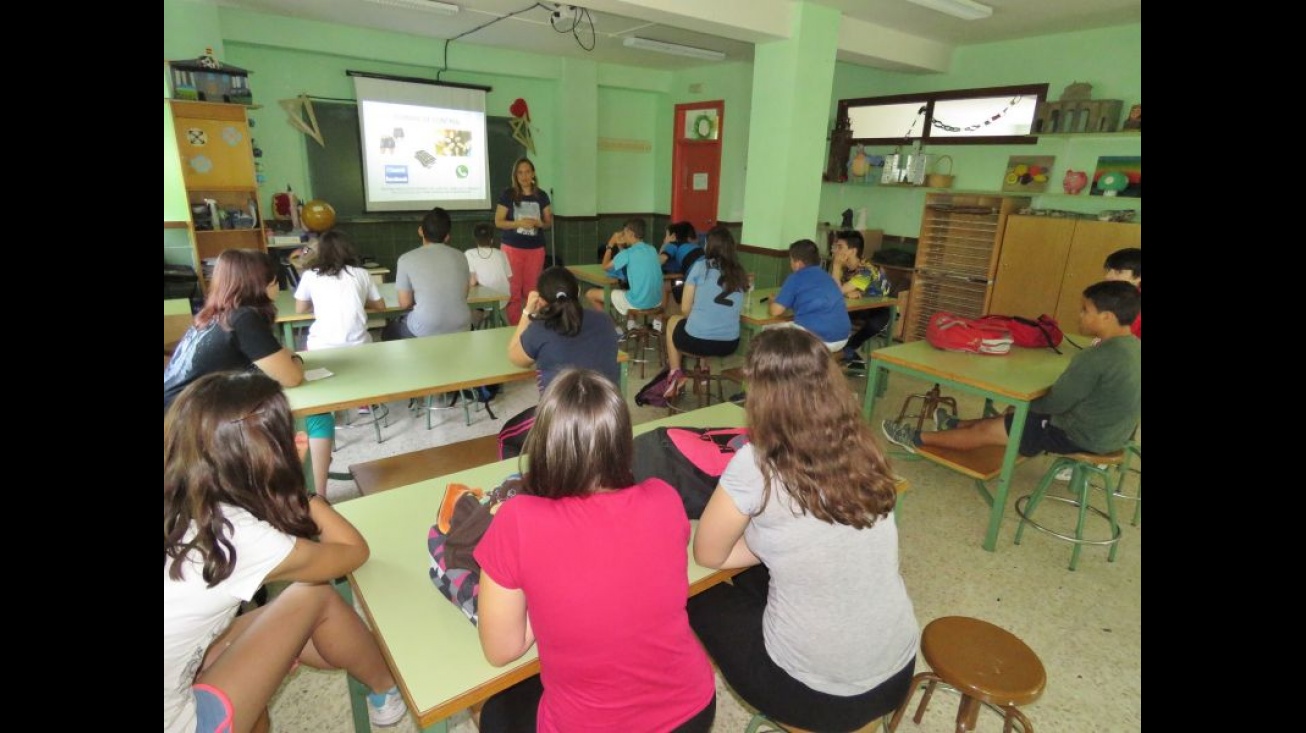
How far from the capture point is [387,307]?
3.74 meters

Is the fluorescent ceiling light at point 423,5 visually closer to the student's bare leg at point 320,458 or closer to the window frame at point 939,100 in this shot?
the student's bare leg at point 320,458

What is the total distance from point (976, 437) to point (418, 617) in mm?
2597

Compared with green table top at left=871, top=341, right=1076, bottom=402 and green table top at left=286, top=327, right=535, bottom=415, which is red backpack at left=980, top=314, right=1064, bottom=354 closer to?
green table top at left=871, top=341, right=1076, bottom=402

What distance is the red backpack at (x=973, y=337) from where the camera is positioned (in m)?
3.09

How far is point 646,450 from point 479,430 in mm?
2396

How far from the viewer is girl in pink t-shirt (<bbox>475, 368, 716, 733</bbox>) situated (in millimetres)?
1028

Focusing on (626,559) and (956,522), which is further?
(956,522)

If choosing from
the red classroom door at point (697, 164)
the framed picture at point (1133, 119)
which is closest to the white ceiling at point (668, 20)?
the framed picture at point (1133, 119)

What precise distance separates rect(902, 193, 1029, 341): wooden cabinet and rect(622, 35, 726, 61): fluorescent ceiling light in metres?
2.79

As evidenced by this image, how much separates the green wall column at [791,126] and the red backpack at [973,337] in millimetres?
2298

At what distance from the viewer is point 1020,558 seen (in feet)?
8.98

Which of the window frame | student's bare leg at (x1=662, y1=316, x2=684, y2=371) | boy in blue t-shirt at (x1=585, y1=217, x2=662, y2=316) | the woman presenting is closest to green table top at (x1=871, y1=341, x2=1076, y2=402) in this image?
student's bare leg at (x1=662, y1=316, x2=684, y2=371)
